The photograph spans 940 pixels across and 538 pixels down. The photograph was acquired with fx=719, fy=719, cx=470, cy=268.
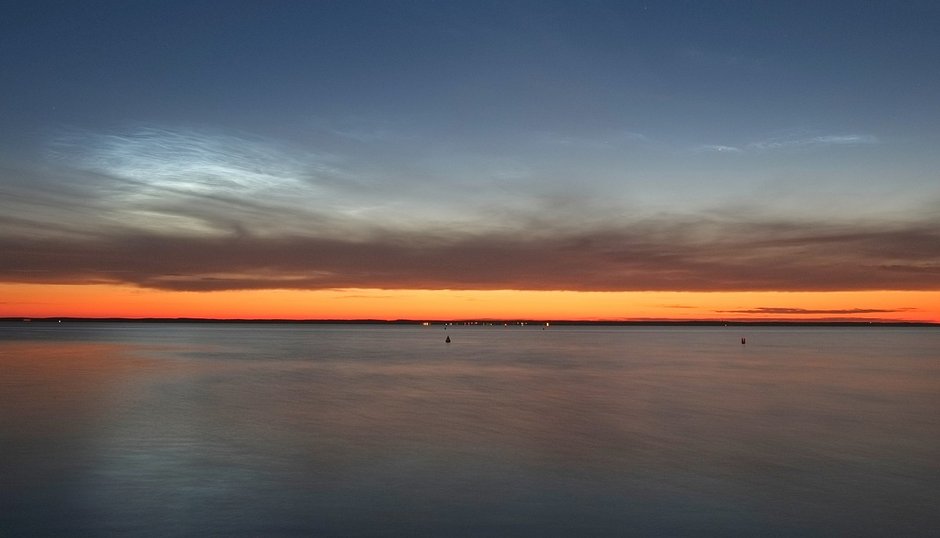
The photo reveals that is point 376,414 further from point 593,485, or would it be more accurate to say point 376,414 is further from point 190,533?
point 190,533

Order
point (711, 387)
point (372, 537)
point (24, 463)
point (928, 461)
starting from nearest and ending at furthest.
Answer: point (372, 537) → point (24, 463) → point (928, 461) → point (711, 387)

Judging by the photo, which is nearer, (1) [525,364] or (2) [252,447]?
(2) [252,447]

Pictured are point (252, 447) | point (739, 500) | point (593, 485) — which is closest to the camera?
point (739, 500)

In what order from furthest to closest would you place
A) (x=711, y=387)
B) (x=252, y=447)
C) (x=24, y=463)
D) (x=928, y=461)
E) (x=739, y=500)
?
1. (x=711, y=387)
2. (x=252, y=447)
3. (x=928, y=461)
4. (x=24, y=463)
5. (x=739, y=500)

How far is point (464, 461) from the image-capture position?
16.8m

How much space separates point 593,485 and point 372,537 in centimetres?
525

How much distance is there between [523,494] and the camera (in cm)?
1342

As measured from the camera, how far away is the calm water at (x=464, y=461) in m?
11.9

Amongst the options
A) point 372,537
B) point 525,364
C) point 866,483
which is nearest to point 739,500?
point 866,483

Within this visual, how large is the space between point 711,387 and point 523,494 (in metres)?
25.4

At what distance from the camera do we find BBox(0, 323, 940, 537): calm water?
11852mm

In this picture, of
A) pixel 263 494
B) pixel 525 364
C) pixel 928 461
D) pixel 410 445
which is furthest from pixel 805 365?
pixel 263 494

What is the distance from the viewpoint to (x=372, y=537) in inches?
429

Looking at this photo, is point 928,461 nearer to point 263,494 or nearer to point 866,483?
point 866,483
